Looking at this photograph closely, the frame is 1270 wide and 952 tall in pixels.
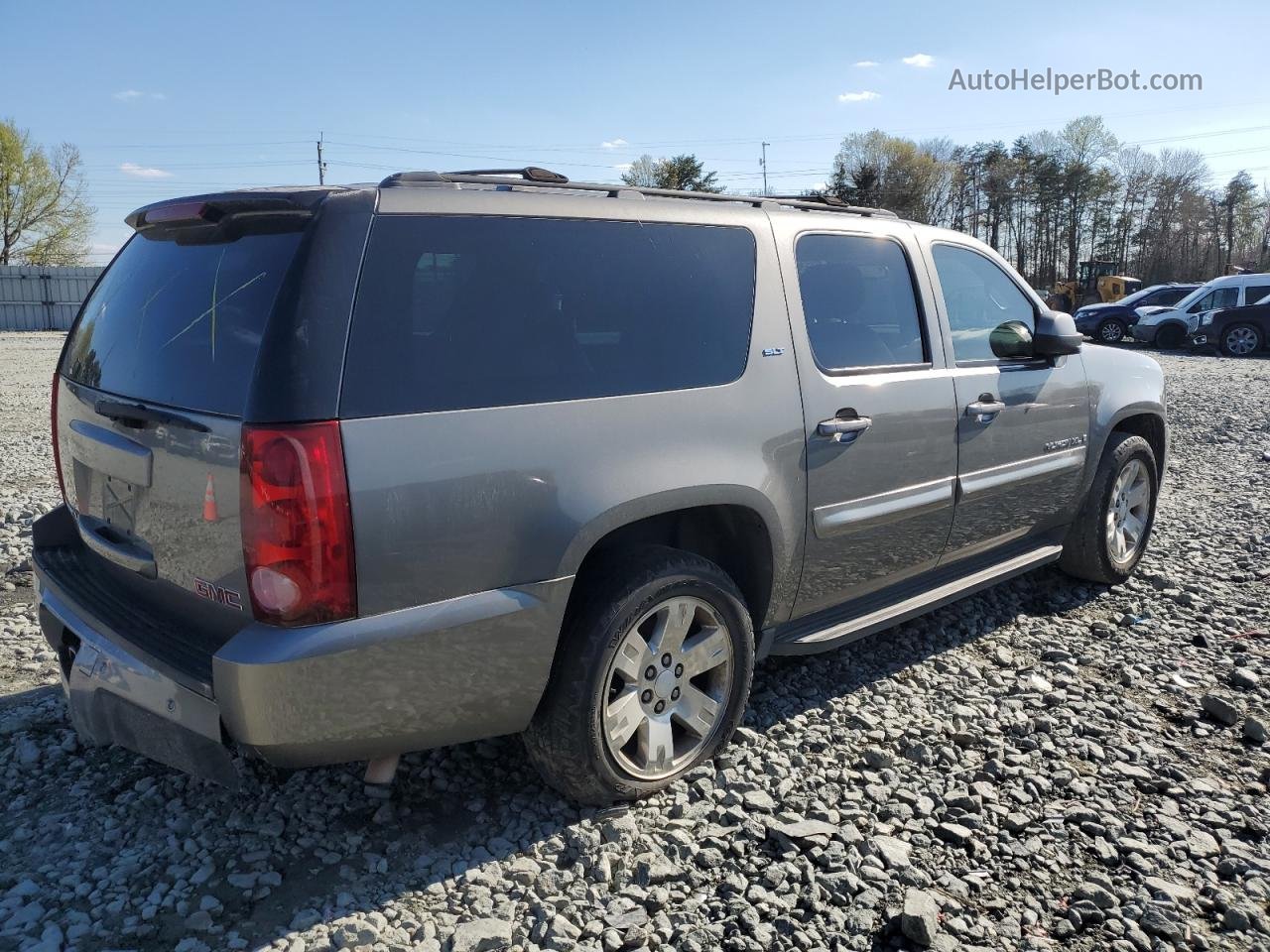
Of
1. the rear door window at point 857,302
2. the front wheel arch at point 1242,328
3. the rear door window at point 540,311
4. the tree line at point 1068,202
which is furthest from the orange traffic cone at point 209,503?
the tree line at point 1068,202

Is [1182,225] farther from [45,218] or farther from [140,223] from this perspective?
[140,223]

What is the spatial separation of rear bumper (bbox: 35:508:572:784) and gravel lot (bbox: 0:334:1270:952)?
399mm

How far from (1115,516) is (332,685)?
4.35 metres

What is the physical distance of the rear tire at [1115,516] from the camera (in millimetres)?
4824

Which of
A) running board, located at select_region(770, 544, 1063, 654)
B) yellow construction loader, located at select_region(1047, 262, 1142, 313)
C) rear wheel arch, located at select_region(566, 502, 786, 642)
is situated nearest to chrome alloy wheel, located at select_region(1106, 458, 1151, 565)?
running board, located at select_region(770, 544, 1063, 654)

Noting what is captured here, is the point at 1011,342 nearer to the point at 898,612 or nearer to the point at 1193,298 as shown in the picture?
the point at 898,612

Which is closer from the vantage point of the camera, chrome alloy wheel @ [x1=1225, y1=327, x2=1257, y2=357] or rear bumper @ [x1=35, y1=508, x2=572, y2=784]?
rear bumper @ [x1=35, y1=508, x2=572, y2=784]

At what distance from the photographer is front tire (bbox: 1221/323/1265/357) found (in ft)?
71.9

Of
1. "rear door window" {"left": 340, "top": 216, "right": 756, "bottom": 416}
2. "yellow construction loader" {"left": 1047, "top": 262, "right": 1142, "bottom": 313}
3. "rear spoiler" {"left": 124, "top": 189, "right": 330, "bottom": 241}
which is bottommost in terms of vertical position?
"rear door window" {"left": 340, "top": 216, "right": 756, "bottom": 416}

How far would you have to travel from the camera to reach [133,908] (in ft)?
8.05

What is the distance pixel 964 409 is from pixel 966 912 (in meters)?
2.04

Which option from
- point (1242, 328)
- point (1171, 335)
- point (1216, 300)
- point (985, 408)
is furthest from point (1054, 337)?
point (1171, 335)

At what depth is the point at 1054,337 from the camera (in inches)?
169

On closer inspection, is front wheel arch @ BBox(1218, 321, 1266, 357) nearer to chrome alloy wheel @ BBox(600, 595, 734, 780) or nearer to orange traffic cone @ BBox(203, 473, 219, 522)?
chrome alloy wheel @ BBox(600, 595, 734, 780)
